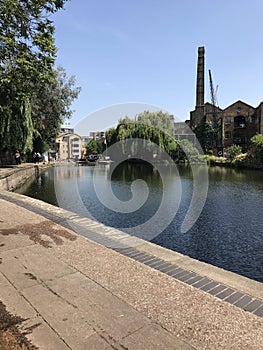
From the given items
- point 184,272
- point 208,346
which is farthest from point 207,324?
point 184,272

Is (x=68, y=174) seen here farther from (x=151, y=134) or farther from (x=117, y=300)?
(x=117, y=300)

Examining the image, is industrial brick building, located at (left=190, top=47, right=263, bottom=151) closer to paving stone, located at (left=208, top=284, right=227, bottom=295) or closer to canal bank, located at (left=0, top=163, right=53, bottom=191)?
canal bank, located at (left=0, top=163, right=53, bottom=191)

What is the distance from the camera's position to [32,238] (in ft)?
17.9

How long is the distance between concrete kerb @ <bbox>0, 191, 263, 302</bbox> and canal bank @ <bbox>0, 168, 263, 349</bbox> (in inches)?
0.7

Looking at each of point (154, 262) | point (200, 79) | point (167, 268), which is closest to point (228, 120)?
point (200, 79)

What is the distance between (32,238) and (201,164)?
44083 millimetres

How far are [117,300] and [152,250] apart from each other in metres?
1.89

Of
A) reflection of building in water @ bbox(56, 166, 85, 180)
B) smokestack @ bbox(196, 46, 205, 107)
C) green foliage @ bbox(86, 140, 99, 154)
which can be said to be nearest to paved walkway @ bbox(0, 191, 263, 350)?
reflection of building in water @ bbox(56, 166, 85, 180)

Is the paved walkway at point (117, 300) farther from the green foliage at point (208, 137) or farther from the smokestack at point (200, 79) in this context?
the smokestack at point (200, 79)

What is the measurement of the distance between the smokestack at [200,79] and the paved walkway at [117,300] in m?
61.8

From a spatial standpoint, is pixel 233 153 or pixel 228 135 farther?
pixel 228 135

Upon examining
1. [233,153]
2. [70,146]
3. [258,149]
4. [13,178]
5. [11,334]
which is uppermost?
[70,146]

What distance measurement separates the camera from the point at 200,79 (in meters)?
62.8

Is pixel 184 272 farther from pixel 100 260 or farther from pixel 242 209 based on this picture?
pixel 242 209
